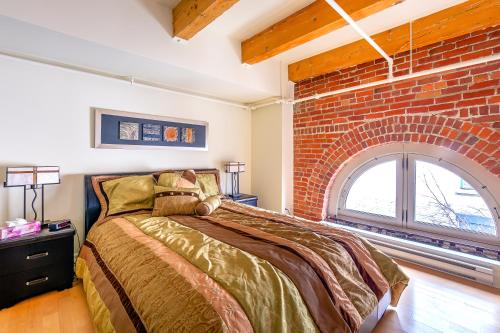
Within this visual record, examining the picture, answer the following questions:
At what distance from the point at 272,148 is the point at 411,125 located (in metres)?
1.82

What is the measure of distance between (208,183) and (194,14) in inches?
72.0

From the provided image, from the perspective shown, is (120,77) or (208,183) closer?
(120,77)

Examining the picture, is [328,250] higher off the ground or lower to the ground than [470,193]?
lower

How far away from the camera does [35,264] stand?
6.67 ft

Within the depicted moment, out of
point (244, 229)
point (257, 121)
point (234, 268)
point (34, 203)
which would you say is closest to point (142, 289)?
point (234, 268)

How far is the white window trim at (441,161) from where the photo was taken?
2318mm

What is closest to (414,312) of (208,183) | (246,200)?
(246,200)

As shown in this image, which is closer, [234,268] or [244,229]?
[234,268]

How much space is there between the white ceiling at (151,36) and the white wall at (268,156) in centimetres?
71

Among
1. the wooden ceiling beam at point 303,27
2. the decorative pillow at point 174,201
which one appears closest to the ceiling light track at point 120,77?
the wooden ceiling beam at point 303,27

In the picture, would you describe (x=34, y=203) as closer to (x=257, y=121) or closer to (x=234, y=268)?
(x=234, y=268)

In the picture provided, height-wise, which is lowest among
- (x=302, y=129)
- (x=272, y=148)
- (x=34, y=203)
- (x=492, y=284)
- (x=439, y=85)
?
(x=492, y=284)

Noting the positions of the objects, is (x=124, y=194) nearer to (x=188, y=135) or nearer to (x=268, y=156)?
(x=188, y=135)

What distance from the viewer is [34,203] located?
2377 mm
